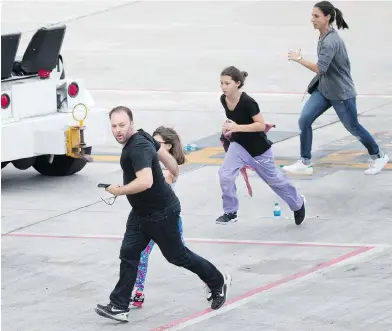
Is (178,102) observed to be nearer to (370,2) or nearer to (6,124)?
(6,124)

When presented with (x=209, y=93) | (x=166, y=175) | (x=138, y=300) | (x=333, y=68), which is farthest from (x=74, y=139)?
(x=209, y=93)

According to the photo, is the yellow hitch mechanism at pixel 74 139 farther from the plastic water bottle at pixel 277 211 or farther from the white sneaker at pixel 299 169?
the white sneaker at pixel 299 169

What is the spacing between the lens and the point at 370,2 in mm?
30703

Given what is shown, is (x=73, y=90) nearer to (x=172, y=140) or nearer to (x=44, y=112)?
(x=44, y=112)

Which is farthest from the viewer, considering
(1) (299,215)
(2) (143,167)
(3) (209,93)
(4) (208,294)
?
(3) (209,93)

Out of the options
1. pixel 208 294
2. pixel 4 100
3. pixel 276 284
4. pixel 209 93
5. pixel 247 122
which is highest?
pixel 247 122

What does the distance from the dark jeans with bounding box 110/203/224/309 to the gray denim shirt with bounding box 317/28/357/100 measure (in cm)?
494

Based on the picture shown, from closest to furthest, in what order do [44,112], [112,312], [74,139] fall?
[112,312], [74,139], [44,112]

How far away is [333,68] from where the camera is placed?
1437 cm

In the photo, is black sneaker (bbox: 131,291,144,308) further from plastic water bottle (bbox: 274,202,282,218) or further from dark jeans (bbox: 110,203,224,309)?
plastic water bottle (bbox: 274,202,282,218)

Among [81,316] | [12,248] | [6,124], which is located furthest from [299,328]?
[6,124]

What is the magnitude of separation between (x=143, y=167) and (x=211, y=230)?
3.12 m

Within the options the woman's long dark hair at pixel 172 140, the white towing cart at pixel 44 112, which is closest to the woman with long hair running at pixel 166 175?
the woman's long dark hair at pixel 172 140

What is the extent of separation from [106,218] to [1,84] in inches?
82.1
